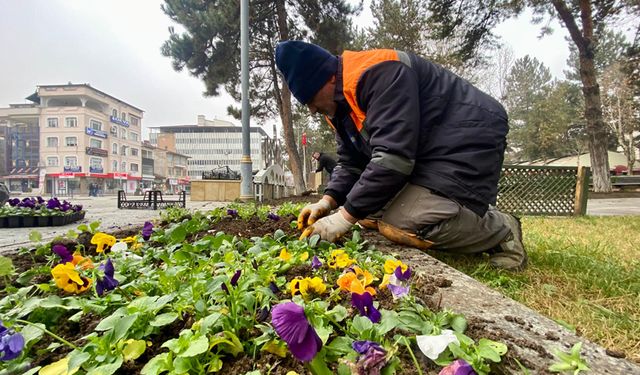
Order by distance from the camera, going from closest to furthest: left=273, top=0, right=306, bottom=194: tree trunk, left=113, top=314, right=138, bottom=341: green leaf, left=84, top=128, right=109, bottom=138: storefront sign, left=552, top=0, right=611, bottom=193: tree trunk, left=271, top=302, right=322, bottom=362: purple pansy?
left=271, top=302, right=322, bottom=362: purple pansy → left=113, top=314, right=138, bottom=341: green leaf → left=552, top=0, right=611, bottom=193: tree trunk → left=273, top=0, right=306, bottom=194: tree trunk → left=84, top=128, right=109, bottom=138: storefront sign

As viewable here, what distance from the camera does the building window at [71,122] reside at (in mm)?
53341

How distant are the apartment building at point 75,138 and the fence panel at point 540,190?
2103 inches

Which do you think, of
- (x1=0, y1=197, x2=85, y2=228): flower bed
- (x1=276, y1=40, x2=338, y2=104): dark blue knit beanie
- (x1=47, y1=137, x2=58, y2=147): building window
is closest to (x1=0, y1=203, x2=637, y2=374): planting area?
(x1=276, y1=40, x2=338, y2=104): dark blue knit beanie

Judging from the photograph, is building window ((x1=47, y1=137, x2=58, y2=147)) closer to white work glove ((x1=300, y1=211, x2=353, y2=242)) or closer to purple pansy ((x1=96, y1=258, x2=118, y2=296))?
white work glove ((x1=300, y1=211, x2=353, y2=242))

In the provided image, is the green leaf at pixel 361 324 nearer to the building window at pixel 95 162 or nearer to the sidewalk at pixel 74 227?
the sidewalk at pixel 74 227

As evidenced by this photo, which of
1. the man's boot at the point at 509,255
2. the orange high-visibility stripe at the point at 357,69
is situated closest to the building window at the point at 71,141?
the orange high-visibility stripe at the point at 357,69

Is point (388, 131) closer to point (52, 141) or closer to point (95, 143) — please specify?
point (95, 143)

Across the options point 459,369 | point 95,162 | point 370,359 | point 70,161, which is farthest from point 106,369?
point 95,162

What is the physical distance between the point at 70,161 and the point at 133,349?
65.2 meters

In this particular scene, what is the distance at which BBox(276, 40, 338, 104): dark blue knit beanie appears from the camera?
1768 mm

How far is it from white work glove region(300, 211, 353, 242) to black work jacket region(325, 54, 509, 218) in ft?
0.23

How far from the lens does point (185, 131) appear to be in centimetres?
8794

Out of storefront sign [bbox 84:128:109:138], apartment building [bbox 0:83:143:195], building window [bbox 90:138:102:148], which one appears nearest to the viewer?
apartment building [bbox 0:83:143:195]

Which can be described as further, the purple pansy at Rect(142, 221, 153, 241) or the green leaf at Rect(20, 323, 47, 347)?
the purple pansy at Rect(142, 221, 153, 241)
